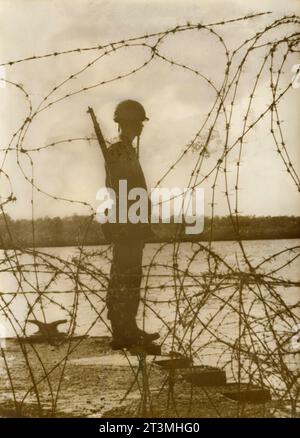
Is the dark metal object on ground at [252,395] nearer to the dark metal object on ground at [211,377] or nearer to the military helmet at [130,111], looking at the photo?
the dark metal object on ground at [211,377]

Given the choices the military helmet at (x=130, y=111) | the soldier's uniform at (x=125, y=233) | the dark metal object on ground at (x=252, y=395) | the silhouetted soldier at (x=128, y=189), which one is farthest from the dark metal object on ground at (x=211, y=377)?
the military helmet at (x=130, y=111)

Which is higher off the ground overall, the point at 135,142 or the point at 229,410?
the point at 135,142

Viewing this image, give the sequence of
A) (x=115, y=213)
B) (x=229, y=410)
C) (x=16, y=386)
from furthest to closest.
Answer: (x=115, y=213)
(x=16, y=386)
(x=229, y=410)

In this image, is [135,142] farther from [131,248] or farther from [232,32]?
[232,32]

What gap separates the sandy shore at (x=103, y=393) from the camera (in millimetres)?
3924

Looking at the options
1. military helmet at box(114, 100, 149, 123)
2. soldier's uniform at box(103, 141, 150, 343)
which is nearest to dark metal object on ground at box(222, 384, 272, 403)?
soldier's uniform at box(103, 141, 150, 343)

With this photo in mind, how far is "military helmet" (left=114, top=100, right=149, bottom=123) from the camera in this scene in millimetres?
5560

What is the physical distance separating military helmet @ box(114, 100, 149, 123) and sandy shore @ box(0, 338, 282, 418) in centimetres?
178

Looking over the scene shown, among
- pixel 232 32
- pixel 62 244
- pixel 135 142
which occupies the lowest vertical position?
pixel 62 244

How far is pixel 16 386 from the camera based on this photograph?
15.9 feet

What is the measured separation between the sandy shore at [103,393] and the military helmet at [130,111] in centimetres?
178

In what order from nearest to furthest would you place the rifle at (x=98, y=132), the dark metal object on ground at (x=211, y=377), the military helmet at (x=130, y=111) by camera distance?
the dark metal object on ground at (x=211, y=377)
the rifle at (x=98, y=132)
the military helmet at (x=130, y=111)
